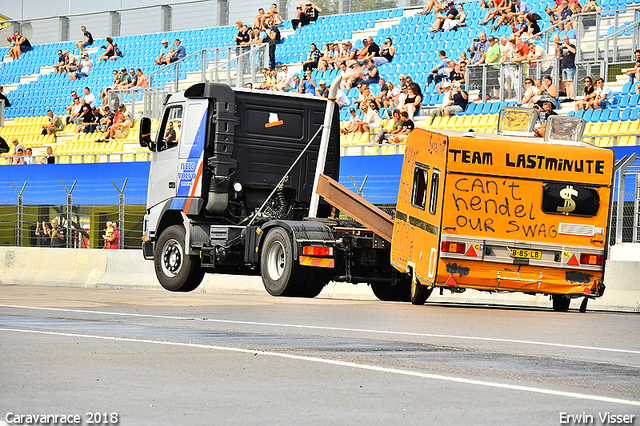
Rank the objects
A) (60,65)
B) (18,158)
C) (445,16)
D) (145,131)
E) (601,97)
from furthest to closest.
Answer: (60,65) → (18,158) → (445,16) → (601,97) → (145,131)

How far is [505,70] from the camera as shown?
79.7 ft

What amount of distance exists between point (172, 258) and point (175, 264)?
127 millimetres

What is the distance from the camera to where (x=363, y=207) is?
16.4 meters

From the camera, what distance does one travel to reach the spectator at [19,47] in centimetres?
4684

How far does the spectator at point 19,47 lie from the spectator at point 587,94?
30.7m

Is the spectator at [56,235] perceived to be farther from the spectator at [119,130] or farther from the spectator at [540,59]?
the spectator at [540,59]

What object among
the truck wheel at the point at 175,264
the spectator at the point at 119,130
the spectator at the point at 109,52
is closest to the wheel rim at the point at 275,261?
the truck wheel at the point at 175,264

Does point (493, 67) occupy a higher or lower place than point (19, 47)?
lower

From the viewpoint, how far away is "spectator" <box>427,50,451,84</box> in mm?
27172

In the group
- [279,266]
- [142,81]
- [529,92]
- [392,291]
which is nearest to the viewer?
[279,266]

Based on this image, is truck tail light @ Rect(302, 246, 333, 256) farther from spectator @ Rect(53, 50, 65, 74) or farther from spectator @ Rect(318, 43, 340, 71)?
spectator @ Rect(53, 50, 65, 74)

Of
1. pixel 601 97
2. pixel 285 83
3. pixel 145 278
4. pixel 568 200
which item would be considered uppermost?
pixel 285 83

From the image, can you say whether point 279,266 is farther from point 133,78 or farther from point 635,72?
point 133,78

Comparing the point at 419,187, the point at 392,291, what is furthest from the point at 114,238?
the point at 419,187
